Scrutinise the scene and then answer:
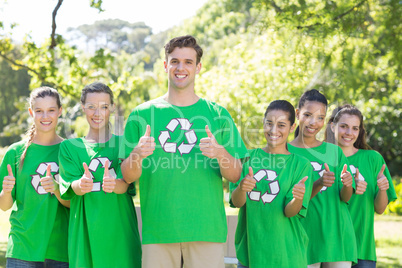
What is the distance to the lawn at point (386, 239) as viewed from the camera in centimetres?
824

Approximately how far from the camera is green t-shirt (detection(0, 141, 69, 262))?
394 centimetres

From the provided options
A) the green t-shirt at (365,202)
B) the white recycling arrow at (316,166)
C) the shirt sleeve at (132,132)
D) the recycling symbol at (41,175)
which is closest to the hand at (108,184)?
the shirt sleeve at (132,132)

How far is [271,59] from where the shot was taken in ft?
47.2

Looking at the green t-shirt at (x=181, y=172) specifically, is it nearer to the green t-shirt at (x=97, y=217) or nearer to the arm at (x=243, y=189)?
the arm at (x=243, y=189)

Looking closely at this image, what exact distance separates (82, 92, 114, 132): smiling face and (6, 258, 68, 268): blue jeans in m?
1.10

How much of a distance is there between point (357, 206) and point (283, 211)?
41.1 inches

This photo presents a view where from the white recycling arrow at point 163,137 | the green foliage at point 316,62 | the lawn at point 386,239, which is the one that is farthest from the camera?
the lawn at point 386,239

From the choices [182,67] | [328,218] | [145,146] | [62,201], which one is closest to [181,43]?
[182,67]

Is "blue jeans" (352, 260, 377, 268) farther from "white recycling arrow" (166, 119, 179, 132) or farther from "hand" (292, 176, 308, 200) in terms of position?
"white recycling arrow" (166, 119, 179, 132)

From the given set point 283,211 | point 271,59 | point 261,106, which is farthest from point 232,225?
point 271,59

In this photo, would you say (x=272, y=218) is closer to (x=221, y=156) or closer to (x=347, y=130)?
(x=221, y=156)

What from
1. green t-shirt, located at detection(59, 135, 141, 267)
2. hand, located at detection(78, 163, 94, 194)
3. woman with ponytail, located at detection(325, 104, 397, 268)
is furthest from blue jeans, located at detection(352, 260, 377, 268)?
hand, located at detection(78, 163, 94, 194)

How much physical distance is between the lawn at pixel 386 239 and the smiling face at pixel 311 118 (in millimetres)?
4421

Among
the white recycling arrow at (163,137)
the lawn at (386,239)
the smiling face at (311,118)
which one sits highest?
the smiling face at (311,118)
